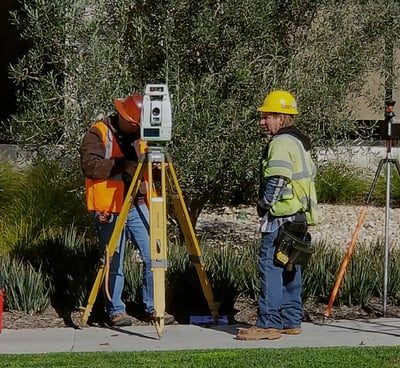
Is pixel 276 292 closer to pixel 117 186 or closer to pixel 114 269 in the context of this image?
pixel 114 269

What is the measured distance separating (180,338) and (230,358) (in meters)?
0.86

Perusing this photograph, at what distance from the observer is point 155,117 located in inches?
264

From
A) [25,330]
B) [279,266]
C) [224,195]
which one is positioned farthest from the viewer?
[224,195]

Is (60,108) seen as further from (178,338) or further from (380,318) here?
(380,318)

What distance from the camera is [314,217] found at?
281 inches

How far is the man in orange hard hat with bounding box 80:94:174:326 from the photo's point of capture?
7.23 meters

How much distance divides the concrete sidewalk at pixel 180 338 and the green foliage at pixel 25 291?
51cm

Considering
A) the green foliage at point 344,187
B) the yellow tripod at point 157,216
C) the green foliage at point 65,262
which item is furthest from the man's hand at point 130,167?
the green foliage at point 344,187

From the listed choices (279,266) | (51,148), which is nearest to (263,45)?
(51,148)

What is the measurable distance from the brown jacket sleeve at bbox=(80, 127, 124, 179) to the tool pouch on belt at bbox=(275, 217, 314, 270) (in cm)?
138

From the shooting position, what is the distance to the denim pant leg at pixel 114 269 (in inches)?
296

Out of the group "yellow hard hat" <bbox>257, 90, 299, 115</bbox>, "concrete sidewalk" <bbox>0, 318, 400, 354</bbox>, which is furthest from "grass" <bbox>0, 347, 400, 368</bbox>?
"yellow hard hat" <bbox>257, 90, 299, 115</bbox>

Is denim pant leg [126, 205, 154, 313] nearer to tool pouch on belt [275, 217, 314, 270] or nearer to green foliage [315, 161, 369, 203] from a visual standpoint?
tool pouch on belt [275, 217, 314, 270]

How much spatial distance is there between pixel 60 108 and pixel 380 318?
355 cm
